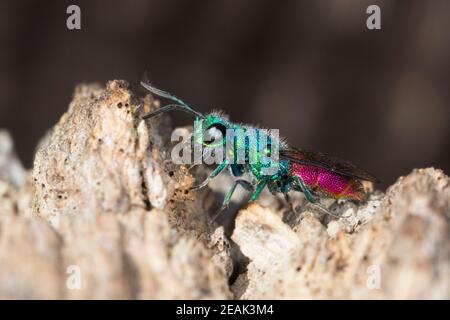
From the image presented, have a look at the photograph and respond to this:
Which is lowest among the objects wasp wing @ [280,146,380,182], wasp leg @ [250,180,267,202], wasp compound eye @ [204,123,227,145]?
wasp leg @ [250,180,267,202]

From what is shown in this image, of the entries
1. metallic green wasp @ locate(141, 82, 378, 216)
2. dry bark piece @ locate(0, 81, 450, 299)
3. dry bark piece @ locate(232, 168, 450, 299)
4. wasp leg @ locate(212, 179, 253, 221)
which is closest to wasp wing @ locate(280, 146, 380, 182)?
metallic green wasp @ locate(141, 82, 378, 216)

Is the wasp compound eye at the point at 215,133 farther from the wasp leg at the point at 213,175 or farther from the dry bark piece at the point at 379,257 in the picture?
the dry bark piece at the point at 379,257

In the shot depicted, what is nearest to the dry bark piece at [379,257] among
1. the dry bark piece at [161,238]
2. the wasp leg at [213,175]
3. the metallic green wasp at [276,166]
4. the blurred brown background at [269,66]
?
the dry bark piece at [161,238]

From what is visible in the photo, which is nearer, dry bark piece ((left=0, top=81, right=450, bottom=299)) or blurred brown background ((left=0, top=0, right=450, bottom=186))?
dry bark piece ((left=0, top=81, right=450, bottom=299))

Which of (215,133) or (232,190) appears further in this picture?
(215,133)

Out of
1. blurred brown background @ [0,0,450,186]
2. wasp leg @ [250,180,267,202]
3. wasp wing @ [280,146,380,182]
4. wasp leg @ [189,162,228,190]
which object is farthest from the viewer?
blurred brown background @ [0,0,450,186]

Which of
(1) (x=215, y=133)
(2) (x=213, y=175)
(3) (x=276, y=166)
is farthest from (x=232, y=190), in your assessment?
(3) (x=276, y=166)

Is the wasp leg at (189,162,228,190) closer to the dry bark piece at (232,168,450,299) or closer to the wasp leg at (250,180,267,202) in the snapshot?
the wasp leg at (250,180,267,202)

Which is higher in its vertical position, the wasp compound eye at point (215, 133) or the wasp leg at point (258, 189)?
the wasp compound eye at point (215, 133)

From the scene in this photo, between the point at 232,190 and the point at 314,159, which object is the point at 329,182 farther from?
the point at 232,190
